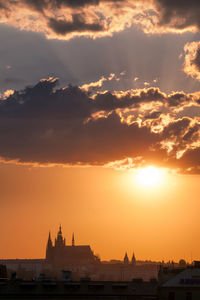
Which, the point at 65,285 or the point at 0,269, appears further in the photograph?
the point at 0,269

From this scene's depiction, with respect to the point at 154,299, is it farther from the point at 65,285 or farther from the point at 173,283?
the point at 65,285

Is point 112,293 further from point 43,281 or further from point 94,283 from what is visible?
point 43,281

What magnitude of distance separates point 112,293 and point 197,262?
71.4 ft

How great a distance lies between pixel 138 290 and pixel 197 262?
16802 mm

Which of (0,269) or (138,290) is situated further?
(0,269)

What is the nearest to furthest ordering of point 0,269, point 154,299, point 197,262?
point 154,299
point 197,262
point 0,269

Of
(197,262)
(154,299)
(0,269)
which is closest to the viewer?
(154,299)

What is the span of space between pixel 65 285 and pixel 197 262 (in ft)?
94.5

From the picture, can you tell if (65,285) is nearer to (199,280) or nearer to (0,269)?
(199,280)

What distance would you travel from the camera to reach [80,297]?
130 metres

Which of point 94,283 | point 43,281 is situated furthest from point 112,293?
point 43,281

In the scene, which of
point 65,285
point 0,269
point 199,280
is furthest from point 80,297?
point 0,269

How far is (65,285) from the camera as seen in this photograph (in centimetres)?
13088

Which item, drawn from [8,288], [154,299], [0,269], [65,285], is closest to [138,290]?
[154,299]
